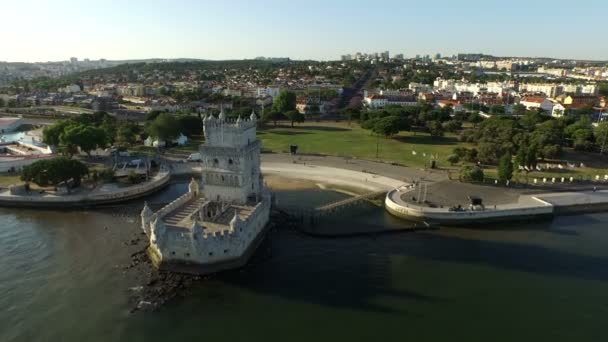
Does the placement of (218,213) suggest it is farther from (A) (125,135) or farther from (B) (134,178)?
(A) (125,135)

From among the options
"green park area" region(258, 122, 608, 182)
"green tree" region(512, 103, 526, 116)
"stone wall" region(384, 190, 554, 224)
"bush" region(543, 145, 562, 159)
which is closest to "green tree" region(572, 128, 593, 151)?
"green park area" region(258, 122, 608, 182)

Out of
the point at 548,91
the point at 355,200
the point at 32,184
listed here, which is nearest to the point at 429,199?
the point at 355,200

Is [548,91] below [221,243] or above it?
above

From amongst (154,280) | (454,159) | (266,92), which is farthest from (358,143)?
(266,92)

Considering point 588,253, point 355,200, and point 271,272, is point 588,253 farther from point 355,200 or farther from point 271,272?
point 271,272

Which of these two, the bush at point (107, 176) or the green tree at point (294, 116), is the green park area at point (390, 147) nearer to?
the green tree at point (294, 116)
